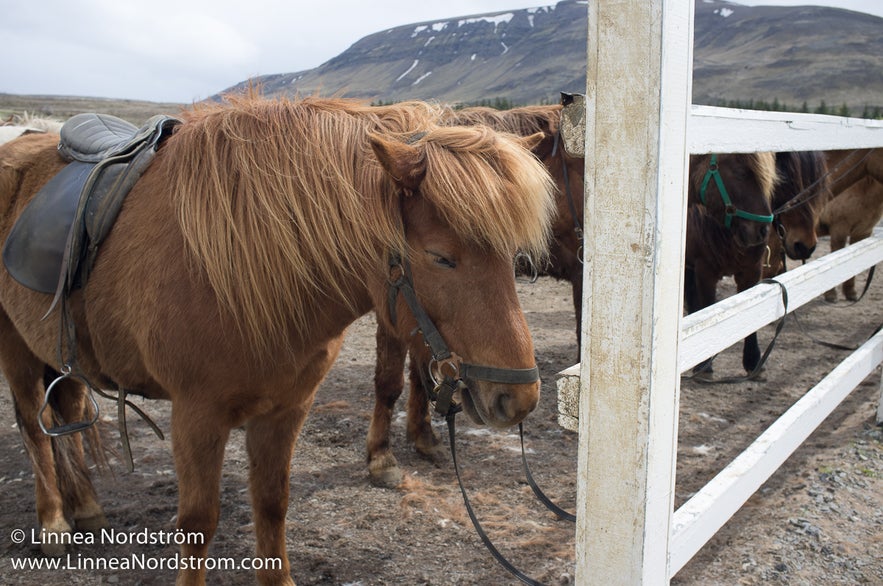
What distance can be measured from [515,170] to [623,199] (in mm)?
592

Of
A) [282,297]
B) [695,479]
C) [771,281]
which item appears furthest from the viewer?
[695,479]

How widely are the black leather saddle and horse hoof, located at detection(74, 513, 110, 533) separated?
1290 millimetres

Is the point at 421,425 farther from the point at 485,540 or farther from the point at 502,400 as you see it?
the point at 502,400

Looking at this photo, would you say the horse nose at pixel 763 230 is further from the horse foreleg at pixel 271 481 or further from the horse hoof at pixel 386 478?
the horse foreleg at pixel 271 481

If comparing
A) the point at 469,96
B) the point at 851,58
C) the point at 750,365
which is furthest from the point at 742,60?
the point at 750,365

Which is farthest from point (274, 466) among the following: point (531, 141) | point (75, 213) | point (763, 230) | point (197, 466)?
point (763, 230)

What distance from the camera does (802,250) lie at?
216 inches

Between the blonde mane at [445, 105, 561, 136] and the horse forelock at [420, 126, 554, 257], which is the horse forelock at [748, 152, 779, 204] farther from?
the horse forelock at [420, 126, 554, 257]

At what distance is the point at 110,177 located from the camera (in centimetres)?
223

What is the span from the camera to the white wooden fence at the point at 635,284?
1.15m

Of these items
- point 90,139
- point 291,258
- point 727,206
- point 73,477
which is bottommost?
point 73,477

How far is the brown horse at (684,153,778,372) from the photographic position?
4422 millimetres

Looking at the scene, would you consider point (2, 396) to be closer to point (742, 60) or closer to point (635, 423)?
point (635, 423)

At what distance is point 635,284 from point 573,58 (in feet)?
336
